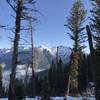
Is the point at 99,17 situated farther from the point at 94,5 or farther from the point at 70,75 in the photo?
the point at 70,75

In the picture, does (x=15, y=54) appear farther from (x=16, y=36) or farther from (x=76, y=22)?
(x=76, y=22)

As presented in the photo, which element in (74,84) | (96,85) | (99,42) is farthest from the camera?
(74,84)

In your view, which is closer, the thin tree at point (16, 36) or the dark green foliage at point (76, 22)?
the thin tree at point (16, 36)

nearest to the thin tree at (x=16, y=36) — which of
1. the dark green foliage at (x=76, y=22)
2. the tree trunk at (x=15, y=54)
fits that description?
the tree trunk at (x=15, y=54)

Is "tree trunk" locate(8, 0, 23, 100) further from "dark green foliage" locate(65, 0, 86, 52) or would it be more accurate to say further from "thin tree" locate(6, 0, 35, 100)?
"dark green foliage" locate(65, 0, 86, 52)

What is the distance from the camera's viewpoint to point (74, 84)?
60469 millimetres

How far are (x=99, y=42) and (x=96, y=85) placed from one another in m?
30.4

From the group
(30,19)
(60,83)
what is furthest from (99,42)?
(60,83)

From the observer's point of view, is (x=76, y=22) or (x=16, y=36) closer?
(x=16, y=36)

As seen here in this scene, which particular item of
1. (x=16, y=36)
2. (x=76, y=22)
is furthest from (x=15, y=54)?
(x=76, y=22)

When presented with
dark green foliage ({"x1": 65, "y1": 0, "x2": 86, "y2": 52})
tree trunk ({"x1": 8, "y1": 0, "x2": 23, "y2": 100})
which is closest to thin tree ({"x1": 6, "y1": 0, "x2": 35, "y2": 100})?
tree trunk ({"x1": 8, "y1": 0, "x2": 23, "y2": 100})

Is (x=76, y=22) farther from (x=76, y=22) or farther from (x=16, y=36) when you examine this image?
(x=16, y=36)

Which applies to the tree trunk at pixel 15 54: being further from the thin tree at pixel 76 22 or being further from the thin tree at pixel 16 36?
the thin tree at pixel 76 22

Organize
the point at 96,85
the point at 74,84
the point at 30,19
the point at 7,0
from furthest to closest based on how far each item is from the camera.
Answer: the point at 74,84, the point at 30,19, the point at 7,0, the point at 96,85
